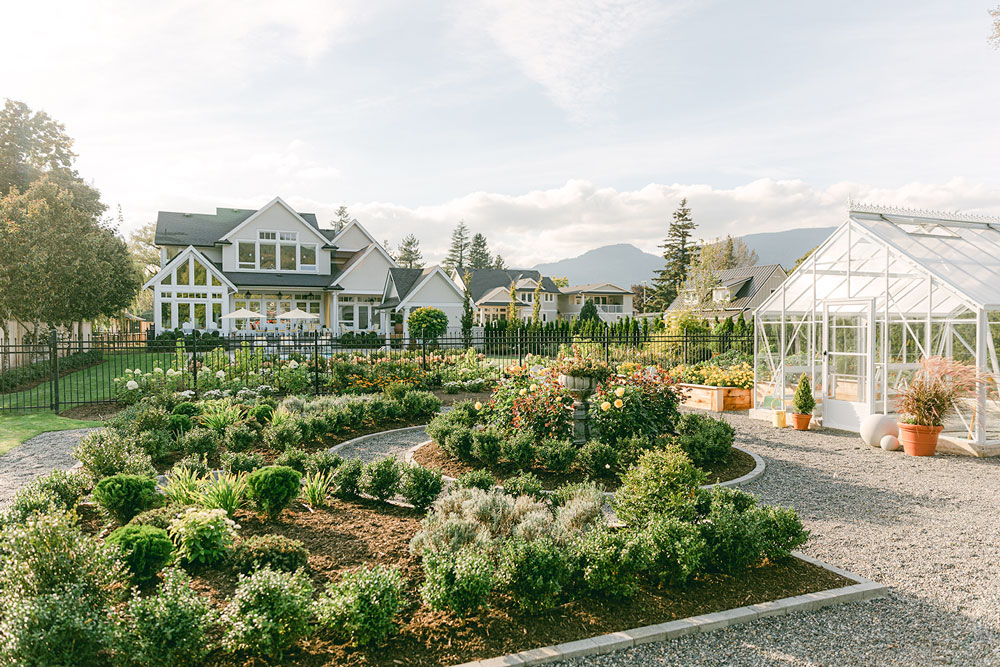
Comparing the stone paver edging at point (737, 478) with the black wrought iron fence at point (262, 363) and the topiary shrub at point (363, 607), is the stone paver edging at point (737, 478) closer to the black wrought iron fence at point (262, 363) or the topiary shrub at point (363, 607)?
the topiary shrub at point (363, 607)

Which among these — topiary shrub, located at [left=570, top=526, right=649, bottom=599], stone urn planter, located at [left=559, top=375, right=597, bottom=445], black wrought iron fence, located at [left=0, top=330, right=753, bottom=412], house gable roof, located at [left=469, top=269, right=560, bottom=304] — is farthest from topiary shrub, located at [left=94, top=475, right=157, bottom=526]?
house gable roof, located at [left=469, top=269, right=560, bottom=304]

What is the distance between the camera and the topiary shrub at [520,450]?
7.26 metres

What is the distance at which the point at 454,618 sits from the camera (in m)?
3.71

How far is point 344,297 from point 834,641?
34.5m

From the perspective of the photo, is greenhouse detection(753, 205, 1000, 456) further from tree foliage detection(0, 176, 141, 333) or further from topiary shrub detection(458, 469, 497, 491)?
tree foliage detection(0, 176, 141, 333)

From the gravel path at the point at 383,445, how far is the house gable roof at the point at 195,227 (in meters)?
27.3

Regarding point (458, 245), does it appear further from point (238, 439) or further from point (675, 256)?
point (238, 439)

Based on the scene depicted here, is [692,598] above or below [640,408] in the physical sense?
below

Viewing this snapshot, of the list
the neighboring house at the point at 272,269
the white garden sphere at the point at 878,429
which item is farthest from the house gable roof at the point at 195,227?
the white garden sphere at the point at 878,429

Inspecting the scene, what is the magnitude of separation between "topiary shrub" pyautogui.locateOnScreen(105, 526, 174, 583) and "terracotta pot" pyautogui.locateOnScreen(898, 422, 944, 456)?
10.7 metres

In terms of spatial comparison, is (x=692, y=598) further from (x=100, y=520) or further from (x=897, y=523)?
(x=100, y=520)

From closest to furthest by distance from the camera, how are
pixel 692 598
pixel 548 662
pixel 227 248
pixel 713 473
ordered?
pixel 548 662 → pixel 692 598 → pixel 713 473 → pixel 227 248

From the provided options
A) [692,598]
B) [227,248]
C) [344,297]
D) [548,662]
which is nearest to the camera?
[548,662]

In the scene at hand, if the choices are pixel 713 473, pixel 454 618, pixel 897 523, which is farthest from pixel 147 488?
pixel 897 523
